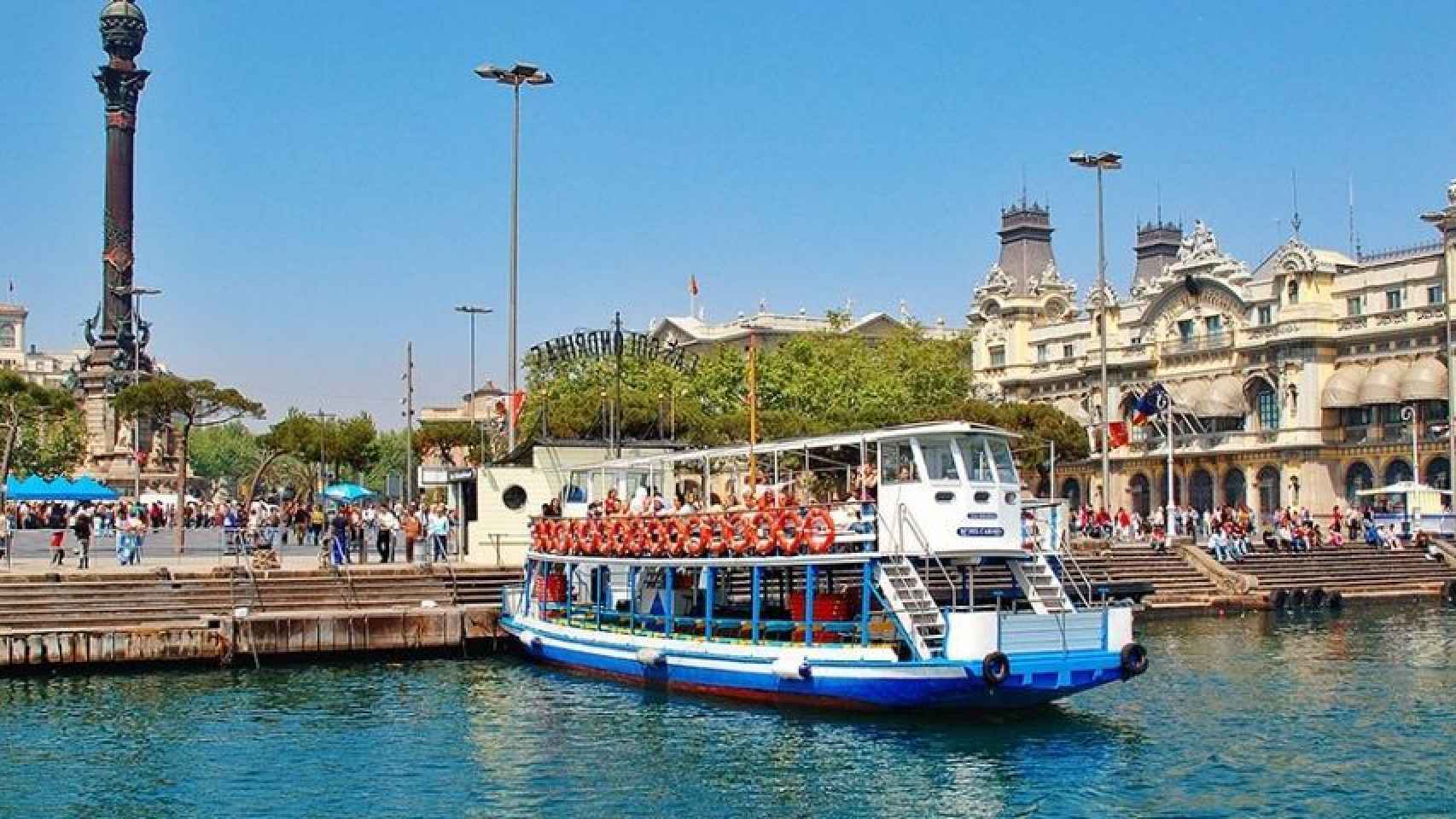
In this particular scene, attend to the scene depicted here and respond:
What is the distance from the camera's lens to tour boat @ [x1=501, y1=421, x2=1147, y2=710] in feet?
95.3

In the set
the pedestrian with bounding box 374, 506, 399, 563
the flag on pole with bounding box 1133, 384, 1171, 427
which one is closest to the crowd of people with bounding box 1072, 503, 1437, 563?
the flag on pole with bounding box 1133, 384, 1171, 427

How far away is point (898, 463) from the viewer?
30500 millimetres

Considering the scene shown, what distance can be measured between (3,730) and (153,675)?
7.21 m

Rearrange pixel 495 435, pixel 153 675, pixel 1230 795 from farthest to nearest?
pixel 495 435, pixel 153 675, pixel 1230 795

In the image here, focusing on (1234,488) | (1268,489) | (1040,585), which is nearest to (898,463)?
(1040,585)

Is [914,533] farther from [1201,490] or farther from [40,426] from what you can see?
[40,426]

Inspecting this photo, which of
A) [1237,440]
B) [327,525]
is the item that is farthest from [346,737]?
[1237,440]

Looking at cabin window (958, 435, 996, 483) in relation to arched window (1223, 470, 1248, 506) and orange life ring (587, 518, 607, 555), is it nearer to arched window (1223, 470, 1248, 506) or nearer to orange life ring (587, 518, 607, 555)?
orange life ring (587, 518, 607, 555)

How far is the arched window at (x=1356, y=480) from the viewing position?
87.8m

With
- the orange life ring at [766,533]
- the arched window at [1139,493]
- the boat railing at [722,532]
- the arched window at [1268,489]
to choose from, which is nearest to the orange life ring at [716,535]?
the boat railing at [722,532]

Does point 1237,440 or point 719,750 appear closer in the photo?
point 719,750

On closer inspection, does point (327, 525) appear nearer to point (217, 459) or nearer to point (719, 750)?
Answer: point (719, 750)

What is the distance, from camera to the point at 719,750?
1105 inches

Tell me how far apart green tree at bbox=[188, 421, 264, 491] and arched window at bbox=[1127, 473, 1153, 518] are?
8761cm
